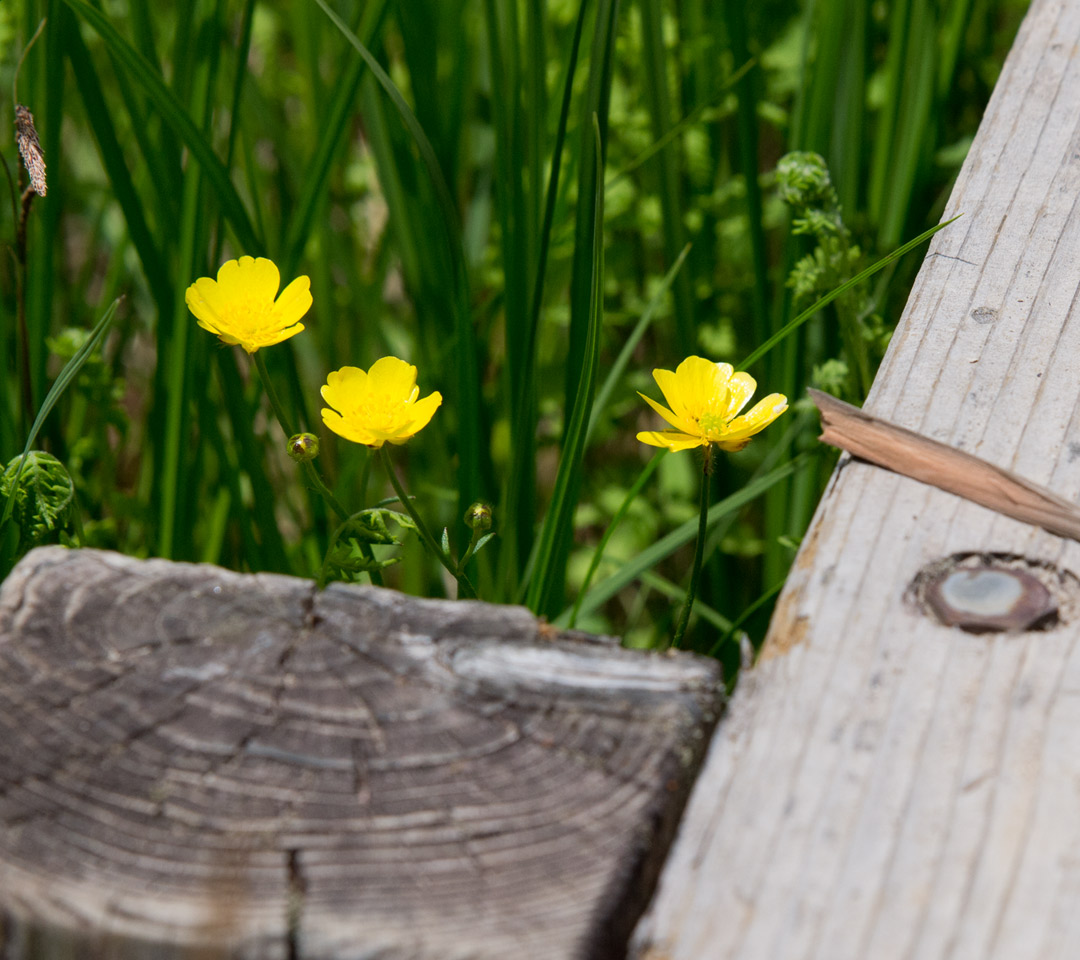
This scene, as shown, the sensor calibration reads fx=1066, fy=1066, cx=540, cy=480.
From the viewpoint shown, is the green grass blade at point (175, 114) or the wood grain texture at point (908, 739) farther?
the green grass blade at point (175, 114)

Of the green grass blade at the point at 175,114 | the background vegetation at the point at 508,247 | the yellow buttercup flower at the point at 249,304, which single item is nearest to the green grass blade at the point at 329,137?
the background vegetation at the point at 508,247

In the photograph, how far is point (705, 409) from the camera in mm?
906

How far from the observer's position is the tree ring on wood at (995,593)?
23.6 inches

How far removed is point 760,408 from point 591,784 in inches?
17.7

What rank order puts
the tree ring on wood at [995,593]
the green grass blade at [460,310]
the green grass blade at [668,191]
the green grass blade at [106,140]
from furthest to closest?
the green grass blade at [668,191], the green grass blade at [106,140], the green grass blade at [460,310], the tree ring on wood at [995,593]

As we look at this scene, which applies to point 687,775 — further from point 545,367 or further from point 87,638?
point 545,367

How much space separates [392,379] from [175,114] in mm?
345

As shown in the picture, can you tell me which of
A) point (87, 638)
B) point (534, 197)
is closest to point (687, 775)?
point (87, 638)

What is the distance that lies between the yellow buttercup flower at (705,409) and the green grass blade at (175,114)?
0.48 meters

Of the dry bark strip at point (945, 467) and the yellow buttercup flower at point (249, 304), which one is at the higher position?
the dry bark strip at point (945, 467)

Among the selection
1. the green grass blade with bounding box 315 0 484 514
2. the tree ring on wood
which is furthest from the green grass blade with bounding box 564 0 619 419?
the tree ring on wood

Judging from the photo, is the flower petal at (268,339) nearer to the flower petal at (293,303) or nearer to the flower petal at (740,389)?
the flower petal at (293,303)

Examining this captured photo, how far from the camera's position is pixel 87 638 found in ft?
2.00

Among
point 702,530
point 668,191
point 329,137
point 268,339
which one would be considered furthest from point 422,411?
point 668,191
